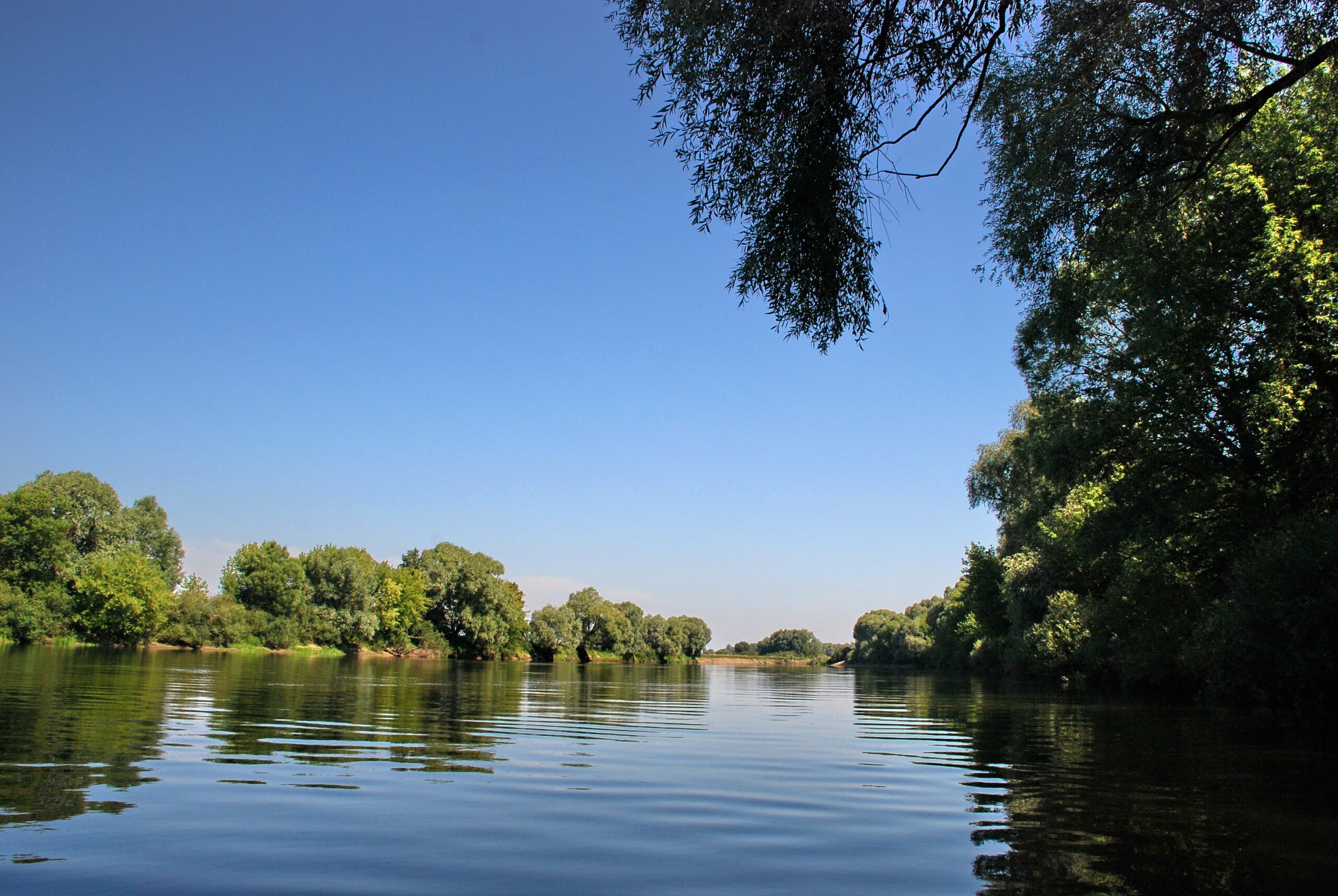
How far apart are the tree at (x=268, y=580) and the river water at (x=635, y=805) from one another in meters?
67.3

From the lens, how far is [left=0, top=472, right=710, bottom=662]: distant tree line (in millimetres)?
63438

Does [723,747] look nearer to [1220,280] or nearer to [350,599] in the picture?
[1220,280]

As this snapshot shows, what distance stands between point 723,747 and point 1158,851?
662 centimetres

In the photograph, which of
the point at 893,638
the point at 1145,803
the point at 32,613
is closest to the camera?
the point at 1145,803

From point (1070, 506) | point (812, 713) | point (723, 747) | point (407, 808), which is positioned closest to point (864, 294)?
point (723, 747)

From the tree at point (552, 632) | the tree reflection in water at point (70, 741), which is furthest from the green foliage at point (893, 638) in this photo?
the tree reflection in water at point (70, 741)

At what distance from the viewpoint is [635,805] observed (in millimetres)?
6273

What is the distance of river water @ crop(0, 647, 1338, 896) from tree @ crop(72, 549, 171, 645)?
192 ft

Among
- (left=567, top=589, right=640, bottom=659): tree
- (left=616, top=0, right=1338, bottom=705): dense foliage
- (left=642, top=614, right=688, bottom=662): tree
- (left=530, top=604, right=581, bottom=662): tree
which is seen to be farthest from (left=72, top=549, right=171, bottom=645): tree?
(left=642, top=614, right=688, bottom=662): tree

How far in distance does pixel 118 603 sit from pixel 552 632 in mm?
46491

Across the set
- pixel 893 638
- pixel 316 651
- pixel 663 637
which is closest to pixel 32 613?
pixel 316 651

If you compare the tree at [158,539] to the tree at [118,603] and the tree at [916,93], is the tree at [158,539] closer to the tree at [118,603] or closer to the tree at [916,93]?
the tree at [118,603]

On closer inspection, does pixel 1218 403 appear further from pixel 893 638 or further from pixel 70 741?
pixel 893 638

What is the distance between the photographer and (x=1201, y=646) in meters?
19.8
